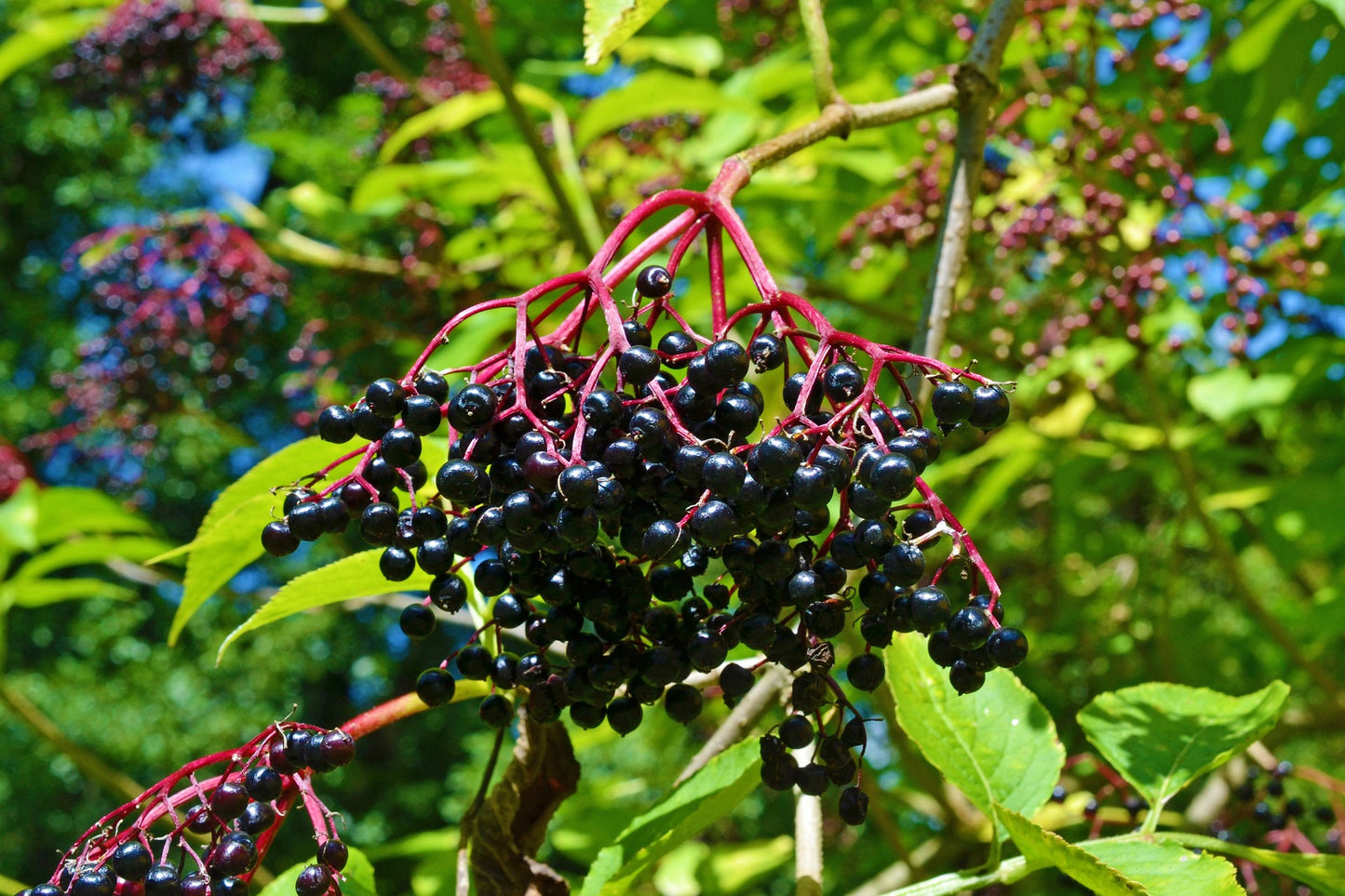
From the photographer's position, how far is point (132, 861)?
87cm

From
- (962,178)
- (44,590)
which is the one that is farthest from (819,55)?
(44,590)

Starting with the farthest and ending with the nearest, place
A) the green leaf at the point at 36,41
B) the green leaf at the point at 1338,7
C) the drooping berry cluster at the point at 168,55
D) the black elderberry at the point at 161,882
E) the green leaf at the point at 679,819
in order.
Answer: the drooping berry cluster at the point at 168,55, the green leaf at the point at 36,41, the green leaf at the point at 1338,7, the green leaf at the point at 679,819, the black elderberry at the point at 161,882

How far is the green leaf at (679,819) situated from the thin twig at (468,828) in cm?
11

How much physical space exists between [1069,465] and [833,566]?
1903mm

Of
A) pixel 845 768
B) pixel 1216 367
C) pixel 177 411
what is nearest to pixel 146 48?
pixel 177 411

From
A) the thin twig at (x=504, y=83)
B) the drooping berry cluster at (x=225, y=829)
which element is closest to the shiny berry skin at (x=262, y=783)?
the drooping berry cluster at (x=225, y=829)

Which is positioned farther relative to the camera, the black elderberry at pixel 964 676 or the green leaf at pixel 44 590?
the green leaf at pixel 44 590

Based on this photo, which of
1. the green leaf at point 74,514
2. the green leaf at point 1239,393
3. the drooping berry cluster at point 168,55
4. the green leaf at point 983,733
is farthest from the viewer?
the drooping berry cluster at point 168,55

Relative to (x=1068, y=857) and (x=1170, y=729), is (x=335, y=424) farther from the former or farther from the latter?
(x=1170, y=729)

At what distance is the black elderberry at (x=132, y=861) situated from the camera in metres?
0.86

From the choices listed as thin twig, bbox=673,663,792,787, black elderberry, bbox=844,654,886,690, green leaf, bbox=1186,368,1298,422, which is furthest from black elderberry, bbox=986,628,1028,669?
green leaf, bbox=1186,368,1298,422

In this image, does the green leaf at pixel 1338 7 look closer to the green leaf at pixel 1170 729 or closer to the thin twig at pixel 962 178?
the thin twig at pixel 962 178

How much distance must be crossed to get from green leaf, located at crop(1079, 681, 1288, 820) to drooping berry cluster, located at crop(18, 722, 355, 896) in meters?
0.76

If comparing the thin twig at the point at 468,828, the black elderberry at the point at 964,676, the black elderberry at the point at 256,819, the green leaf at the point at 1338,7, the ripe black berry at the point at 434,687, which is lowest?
the thin twig at the point at 468,828
